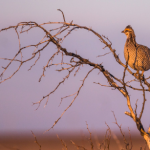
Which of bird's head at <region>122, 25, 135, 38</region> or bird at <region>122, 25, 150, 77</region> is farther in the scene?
bird's head at <region>122, 25, 135, 38</region>

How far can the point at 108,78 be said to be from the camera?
4629mm

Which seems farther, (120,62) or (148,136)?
(120,62)

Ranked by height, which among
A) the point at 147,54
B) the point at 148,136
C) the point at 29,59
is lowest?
the point at 148,136

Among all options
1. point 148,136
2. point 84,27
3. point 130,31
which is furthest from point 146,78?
point 130,31

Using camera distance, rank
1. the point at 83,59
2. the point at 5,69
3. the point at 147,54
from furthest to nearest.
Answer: the point at 147,54 → the point at 83,59 → the point at 5,69

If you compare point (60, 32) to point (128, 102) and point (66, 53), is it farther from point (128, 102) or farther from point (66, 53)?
point (128, 102)

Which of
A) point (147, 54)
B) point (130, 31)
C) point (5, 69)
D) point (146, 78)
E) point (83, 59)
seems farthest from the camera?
point (130, 31)

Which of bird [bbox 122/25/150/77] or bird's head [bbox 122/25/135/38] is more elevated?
bird's head [bbox 122/25/135/38]

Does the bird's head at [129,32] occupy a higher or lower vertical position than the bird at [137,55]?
higher

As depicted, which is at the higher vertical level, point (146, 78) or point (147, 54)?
point (147, 54)

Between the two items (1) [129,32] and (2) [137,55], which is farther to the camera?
(1) [129,32]

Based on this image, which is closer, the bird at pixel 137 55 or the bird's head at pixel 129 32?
the bird at pixel 137 55

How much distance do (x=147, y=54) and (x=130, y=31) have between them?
79 centimetres

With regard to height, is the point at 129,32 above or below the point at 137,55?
above
